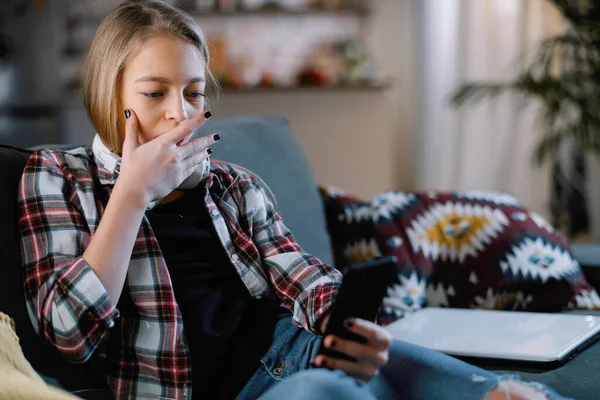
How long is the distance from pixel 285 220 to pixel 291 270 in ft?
1.22

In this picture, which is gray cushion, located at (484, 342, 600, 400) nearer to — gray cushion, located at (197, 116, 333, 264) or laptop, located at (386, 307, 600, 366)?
laptop, located at (386, 307, 600, 366)

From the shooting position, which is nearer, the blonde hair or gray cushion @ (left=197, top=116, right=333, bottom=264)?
the blonde hair

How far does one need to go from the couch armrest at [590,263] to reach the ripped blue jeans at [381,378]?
884 millimetres

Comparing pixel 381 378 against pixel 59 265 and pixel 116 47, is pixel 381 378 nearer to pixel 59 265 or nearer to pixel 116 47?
pixel 59 265

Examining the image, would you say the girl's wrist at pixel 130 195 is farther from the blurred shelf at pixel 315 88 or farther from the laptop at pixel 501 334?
the blurred shelf at pixel 315 88

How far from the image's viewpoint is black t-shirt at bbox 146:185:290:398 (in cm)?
106

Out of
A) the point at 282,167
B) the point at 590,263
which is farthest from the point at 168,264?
the point at 590,263

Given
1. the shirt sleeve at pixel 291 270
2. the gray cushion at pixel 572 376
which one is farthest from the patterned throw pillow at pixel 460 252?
the shirt sleeve at pixel 291 270

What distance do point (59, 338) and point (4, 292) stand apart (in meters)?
0.13

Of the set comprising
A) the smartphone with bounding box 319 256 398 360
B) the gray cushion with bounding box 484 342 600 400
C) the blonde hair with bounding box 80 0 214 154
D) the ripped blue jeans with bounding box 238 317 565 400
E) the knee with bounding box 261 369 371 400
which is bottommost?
the gray cushion with bounding box 484 342 600 400

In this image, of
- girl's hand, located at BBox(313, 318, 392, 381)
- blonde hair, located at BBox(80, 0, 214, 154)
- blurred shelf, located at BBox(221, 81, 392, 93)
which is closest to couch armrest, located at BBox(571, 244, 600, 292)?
girl's hand, located at BBox(313, 318, 392, 381)

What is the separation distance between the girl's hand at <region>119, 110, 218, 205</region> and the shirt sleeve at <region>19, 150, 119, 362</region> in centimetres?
11

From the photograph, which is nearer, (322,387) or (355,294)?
(322,387)

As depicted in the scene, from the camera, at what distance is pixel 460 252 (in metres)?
1.71
